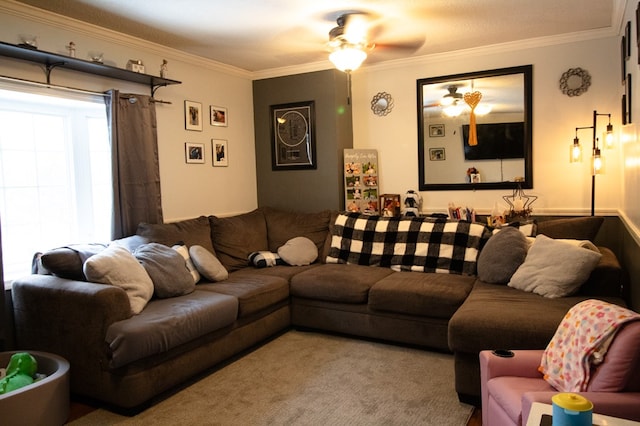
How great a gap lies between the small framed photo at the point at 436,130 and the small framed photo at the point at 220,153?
208cm

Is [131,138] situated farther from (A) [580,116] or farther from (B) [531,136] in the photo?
(A) [580,116]

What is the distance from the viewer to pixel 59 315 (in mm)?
2738

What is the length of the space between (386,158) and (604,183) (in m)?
1.98

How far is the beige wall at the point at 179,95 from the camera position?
3.18 m

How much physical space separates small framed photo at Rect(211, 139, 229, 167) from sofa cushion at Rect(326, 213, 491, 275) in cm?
134

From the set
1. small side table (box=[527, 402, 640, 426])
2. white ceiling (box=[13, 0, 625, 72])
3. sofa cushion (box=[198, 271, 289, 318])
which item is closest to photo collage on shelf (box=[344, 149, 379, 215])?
white ceiling (box=[13, 0, 625, 72])

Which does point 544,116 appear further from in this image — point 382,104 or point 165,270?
point 165,270

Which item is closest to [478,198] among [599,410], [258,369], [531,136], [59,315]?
[531,136]

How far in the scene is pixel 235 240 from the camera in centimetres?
430

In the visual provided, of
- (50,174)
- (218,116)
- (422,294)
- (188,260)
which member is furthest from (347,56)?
(50,174)

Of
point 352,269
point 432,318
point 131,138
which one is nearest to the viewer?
point 432,318

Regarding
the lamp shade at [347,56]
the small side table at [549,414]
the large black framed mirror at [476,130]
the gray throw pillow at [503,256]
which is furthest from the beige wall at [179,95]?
the small side table at [549,414]

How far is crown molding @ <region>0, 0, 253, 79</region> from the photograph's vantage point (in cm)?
305

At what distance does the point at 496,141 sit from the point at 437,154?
56 cm
